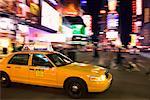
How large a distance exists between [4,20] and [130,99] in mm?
17305

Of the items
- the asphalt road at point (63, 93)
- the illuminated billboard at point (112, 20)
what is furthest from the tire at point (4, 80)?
the illuminated billboard at point (112, 20)

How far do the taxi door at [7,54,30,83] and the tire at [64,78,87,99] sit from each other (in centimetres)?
164

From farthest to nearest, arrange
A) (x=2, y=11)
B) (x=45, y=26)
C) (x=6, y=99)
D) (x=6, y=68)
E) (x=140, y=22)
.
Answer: (x=140, y=22)
(x=45, y=26)
(x=2, y=11)
(x=6, y=68)
(x=6, y=99)

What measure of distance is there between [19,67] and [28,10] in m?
26.3

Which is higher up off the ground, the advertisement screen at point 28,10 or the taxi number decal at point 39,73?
the advertisement screen at point 28,10

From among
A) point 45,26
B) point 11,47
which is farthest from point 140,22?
point 11,47

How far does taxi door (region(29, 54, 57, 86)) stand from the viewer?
9.16 m

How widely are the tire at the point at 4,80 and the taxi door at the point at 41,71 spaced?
3.49 feet

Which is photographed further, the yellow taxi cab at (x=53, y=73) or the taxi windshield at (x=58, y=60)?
the taxi windshield at (x=58, y=60)

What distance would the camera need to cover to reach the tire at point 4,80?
1020 cm

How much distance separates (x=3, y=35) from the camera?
928 inches

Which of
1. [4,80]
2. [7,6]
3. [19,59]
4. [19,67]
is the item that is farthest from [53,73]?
[7,6]

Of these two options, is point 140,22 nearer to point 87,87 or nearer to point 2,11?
point 2,11

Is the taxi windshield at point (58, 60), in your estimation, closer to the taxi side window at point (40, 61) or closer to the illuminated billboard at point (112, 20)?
the taxi side window at point (40, 61)
